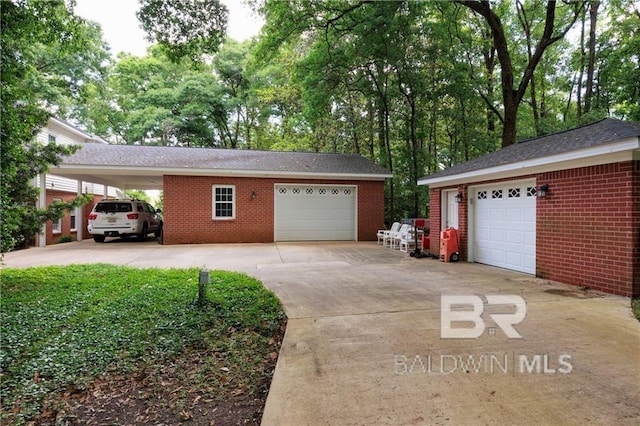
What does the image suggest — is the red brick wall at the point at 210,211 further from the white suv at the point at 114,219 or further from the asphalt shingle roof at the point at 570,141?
the asphalt shingle roof at the point at 570,141

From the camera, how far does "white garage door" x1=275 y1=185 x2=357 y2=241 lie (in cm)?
1410

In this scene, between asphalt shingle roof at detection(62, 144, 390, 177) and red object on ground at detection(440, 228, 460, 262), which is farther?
asphalt shingle roof at detection(62, 144, 390, 177)

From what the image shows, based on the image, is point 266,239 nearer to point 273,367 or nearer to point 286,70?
point 273,367

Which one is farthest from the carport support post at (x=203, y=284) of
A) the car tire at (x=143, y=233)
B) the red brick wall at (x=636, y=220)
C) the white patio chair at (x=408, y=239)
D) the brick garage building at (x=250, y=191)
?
the car tire at (x=143, y=233)

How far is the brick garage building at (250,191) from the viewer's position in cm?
1298

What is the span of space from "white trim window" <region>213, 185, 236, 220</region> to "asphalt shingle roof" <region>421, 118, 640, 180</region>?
8.23 metres

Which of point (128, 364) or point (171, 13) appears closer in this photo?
point (128, 364)

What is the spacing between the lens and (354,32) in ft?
47.1

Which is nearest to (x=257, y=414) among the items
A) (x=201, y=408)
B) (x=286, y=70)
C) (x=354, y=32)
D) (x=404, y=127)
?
(x=201, y=408)

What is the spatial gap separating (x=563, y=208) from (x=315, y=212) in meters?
9.14

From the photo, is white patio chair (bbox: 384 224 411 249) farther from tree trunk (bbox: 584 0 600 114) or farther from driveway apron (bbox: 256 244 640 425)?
tree trunk (bbox: 584 0 600 114)

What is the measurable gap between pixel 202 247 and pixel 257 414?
34.3ft

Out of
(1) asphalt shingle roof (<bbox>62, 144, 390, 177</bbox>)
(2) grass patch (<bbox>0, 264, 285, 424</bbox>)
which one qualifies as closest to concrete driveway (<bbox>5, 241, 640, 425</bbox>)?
(2) grass patch (<bbox>0, 264, 285, 424</bbox>)

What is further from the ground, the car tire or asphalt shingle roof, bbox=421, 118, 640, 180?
asphalt shingle roof, bbox=421, 118, 640, 180
